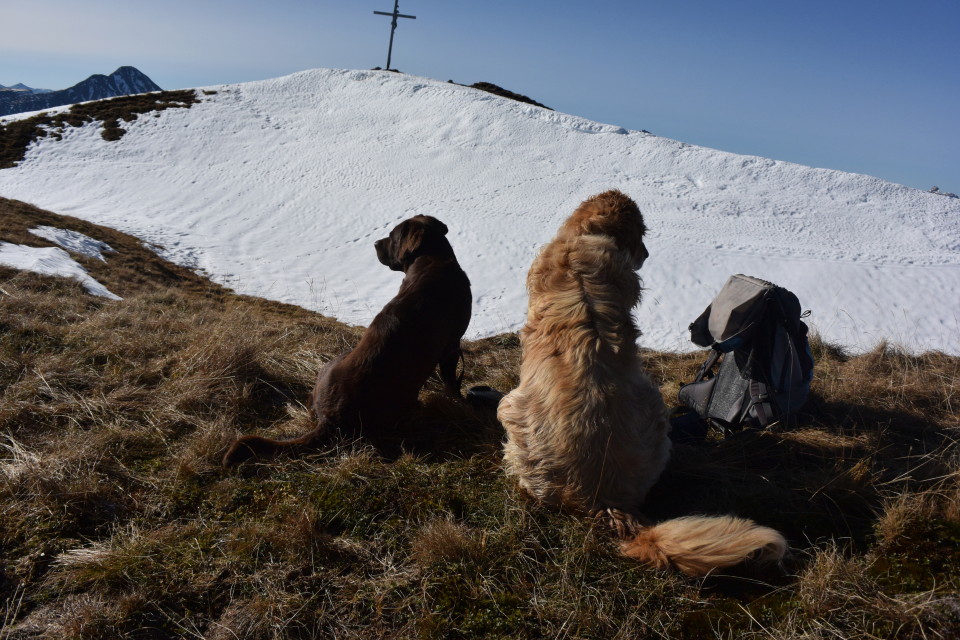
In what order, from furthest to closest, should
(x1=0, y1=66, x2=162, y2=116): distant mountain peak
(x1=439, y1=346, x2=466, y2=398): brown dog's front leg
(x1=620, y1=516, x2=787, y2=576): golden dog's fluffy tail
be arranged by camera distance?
(x1=0, y1=66, x2=162, y2=116): distant mountain peak
(x1=439, y1=346, x2=466, y2=398): brown dog's front leg
(x1=620, y1=516, x2=787, y2=576): golden dog's fluffy tail

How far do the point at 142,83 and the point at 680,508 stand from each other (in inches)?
9864

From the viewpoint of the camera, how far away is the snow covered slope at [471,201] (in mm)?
11977

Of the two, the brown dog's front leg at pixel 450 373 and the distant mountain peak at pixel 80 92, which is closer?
the brown dog's front leg at pixel 450 373

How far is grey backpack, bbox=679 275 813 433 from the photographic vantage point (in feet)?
12.3

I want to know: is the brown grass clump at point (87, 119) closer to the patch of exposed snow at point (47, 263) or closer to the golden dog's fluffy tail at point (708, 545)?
the patch of exposed snow at point (47, 263)

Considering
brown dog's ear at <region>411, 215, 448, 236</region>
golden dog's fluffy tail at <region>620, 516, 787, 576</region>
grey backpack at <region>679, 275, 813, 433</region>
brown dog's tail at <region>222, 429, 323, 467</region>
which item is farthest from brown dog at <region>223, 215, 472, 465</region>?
grey backpack at <region>679, 275, 813, 433</region>

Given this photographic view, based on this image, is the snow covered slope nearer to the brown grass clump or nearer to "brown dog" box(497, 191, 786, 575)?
the brown grass clump

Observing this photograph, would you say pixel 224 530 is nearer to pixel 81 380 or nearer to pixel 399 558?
pixel 399 558

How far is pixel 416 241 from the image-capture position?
13.9ft

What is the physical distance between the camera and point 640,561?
2.34 m

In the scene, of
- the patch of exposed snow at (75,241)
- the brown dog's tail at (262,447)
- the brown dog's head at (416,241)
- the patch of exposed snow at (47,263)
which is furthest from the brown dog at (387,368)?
the patch of exposed snow at (75,241)

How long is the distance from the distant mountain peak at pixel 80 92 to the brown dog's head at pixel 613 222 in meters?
173

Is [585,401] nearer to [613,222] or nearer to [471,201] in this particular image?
[613,222]

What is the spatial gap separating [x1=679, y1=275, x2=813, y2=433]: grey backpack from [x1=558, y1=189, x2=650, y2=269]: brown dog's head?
0.93 m
